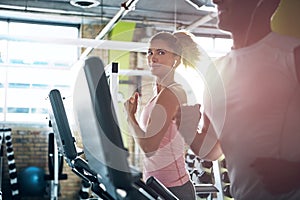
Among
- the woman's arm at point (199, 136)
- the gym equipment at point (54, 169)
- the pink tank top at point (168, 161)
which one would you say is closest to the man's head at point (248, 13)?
the woman's arm at point (199, 136)

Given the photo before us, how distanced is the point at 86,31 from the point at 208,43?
7.11ft

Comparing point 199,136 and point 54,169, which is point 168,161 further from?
point 54,169

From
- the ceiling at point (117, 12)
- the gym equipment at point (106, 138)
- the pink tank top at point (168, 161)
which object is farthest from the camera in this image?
the ceiling at point (117, 12)

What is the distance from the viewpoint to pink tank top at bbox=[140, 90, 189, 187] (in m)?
2.15

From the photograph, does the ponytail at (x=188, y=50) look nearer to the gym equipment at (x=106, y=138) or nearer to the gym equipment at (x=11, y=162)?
the gym equipment at (x=106, y=138)

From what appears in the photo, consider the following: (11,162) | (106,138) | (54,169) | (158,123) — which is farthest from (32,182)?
(106,138)

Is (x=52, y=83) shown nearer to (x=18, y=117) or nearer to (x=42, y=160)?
(x=18, y=117)

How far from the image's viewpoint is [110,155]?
105 centimetres

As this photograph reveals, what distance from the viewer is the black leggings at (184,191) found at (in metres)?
2.21

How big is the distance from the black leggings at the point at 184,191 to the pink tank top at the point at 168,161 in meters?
0.02

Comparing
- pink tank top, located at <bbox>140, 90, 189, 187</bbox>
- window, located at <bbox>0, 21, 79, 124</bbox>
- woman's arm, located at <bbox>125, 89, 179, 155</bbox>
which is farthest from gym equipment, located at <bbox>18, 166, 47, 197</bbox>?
woman's arm, located at <bbox>125, 89, 179, 155</bbox>

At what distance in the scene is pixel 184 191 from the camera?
2.22 meters

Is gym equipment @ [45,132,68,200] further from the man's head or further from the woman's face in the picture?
the man's head

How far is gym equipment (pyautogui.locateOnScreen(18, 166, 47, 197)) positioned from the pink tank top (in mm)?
4906
